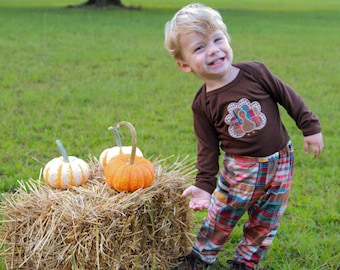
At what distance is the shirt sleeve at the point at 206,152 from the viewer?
336 centimetres

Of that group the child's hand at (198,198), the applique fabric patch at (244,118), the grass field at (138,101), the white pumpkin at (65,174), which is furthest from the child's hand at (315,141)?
the white pumpkin at (65,174)

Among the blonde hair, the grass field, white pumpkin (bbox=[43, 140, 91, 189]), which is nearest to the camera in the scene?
the blonde hair

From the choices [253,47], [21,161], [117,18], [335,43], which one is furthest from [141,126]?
[117,18]

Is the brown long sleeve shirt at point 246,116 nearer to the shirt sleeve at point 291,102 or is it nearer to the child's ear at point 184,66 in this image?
the shirt sleeve at point 291,102

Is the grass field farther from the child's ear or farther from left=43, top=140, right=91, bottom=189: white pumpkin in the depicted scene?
the child's ear

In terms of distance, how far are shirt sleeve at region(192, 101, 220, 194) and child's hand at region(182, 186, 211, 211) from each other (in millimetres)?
27

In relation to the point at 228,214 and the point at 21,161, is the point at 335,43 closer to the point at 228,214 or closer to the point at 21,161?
the point at 21,161

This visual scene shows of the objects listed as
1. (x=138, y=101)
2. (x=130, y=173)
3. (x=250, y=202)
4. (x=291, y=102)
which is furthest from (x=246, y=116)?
(x=138, y=101)

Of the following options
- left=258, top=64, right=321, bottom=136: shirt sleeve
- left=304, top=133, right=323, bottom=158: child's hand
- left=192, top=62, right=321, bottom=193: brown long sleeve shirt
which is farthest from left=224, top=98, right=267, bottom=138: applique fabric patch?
left=304, top=133, right=323, bottom=158: child's hand

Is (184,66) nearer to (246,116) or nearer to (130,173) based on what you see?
(246,116)

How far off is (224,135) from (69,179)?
3.44ft

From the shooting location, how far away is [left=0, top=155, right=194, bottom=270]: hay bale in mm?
3234

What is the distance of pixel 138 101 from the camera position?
8211 mm

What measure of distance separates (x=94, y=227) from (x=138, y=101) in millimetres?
5114
